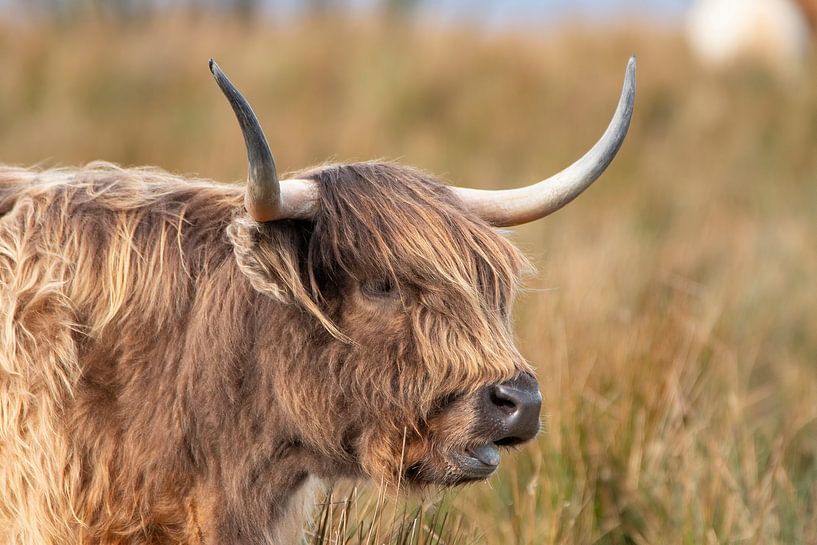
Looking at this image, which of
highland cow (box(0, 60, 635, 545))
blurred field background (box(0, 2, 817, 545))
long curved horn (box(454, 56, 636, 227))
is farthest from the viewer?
blurred field background (box(0, 2, 817, 545))

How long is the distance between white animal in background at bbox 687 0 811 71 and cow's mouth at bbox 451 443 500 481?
413 inches

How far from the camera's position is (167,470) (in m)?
2.57

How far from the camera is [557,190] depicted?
2.78 m

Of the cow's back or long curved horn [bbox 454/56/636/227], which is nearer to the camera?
the cow's back

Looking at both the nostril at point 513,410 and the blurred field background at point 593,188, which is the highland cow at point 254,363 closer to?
the nostril at point 513,410

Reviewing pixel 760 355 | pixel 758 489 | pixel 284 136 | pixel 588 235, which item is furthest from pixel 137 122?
pixel 758 489

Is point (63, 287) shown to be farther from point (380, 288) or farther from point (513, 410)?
point (513, 410)

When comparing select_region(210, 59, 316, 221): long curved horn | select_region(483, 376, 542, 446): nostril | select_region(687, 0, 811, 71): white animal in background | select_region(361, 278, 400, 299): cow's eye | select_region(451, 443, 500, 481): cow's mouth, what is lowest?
select_region(451, 443, 500, 481): cow's mouth

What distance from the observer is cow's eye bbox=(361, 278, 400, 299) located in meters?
2.53

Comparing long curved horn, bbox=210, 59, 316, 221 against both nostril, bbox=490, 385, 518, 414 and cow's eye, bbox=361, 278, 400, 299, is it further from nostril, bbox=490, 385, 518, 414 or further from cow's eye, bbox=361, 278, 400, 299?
nostril, bbox=490, 385, 518, 414

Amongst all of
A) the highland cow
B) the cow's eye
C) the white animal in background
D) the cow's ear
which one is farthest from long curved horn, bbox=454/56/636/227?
the white animal in background

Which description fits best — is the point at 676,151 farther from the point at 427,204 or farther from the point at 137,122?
the point at 427,204

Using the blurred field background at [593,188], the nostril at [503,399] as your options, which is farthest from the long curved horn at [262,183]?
the blurred field background at [593,188]

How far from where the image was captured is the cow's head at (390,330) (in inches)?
96.3
